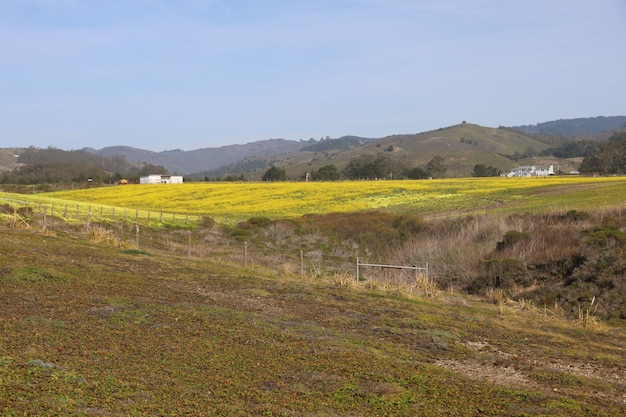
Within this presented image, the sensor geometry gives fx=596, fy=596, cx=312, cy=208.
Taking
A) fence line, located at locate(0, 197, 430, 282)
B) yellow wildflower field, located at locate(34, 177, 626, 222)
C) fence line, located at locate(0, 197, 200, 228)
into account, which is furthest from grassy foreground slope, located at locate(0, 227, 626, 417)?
yellow wildflower field, located at locate(34, 177, 626, 222)

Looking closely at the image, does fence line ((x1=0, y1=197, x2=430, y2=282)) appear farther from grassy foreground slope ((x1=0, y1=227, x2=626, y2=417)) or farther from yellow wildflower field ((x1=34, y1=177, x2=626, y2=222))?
grassy foreground slope ((x1=0, y1=227, x2=626, y2=417))

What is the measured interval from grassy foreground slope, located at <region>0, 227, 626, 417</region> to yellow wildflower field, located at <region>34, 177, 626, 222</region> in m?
25.1

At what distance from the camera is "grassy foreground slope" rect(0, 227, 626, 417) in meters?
7.45

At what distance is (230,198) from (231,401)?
56.7 meters

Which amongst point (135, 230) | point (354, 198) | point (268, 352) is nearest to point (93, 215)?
point (135, 230)

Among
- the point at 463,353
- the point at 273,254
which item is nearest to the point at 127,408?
the point at 463,353

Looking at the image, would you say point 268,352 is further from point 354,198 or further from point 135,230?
point 354,198

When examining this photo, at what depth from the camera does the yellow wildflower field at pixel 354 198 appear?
44.9 m

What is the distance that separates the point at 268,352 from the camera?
32.6 feet

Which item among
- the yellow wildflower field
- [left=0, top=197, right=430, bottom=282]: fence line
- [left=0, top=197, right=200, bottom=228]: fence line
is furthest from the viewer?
the yellow wildflower field

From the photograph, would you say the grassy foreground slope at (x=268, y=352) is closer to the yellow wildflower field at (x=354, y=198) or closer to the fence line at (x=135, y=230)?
the fence line at (x=135, y=230)

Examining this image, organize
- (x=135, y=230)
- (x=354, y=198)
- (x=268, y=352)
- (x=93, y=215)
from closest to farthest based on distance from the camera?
(x=268, y=352) < (x=135, y=230) < (x=93, y=215) < (x=354, y=198)

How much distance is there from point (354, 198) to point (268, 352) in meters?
49.2

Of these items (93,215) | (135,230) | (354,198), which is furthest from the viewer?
(354,198)
